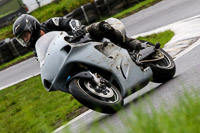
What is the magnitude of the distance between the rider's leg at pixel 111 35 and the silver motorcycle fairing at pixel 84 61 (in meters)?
0.13

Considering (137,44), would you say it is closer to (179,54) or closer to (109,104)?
(109,104)

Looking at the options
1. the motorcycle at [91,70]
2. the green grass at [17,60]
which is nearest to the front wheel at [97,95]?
the motorcycle at [91,70]

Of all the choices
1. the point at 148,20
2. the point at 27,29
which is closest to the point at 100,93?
the point at 27,29

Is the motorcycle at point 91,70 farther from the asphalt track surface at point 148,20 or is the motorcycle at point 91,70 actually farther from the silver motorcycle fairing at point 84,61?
the asphalt track surface at point 148,20

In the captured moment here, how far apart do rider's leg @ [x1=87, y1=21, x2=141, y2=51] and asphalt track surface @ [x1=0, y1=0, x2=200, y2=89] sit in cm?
651

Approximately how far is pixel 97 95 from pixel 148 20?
10383 millimetres

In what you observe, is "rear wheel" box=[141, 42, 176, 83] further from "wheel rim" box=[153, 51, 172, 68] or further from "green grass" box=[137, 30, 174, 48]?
"green grass" box=[137, 30, 174, 48]

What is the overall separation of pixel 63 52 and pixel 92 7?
13963mm

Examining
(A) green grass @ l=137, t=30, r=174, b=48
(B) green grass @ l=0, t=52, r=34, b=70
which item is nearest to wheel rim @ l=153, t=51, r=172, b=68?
(A) green grass @ l=137, t=30, r=174, b=48

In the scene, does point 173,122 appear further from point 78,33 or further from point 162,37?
point 162,37

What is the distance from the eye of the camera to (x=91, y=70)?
684 centimetres

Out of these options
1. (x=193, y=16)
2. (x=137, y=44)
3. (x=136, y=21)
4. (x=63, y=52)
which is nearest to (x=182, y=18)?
(x=193, y=16)

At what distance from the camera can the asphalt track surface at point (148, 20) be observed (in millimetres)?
14930

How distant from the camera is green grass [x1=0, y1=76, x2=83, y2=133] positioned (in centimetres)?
844
